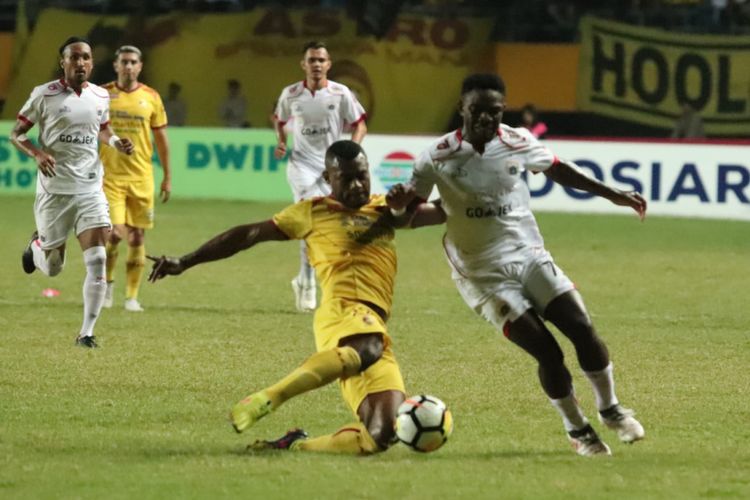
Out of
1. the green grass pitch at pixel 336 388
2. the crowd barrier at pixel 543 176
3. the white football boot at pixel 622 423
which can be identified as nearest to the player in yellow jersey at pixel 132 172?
the green grass pitch at pixel 336 388

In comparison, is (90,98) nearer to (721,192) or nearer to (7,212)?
(7,212)

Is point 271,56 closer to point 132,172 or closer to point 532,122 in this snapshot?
point 532,122

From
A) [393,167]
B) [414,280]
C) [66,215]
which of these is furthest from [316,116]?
[393,167]

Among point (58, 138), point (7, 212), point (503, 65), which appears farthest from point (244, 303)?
point (503, 65)

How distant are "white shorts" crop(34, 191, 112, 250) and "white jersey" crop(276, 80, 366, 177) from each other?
2.72 metres

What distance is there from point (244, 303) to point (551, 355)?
6.72 m

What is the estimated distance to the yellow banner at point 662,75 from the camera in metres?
24.6

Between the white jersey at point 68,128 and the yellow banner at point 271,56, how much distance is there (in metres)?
14.3

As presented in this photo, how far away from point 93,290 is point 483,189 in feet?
14.5

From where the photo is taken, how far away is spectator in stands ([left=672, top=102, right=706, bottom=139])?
24328 mm

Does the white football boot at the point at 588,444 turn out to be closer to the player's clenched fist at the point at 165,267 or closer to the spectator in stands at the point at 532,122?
the player's clenched fist at the point at 165,267

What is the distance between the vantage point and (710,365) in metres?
10.5

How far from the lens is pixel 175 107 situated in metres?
25.5

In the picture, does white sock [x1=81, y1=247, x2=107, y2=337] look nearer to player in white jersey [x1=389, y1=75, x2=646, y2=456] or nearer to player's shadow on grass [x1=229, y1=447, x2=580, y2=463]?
player's shadow on grass [x1=229, y1=447, x2=580, y2=463]
